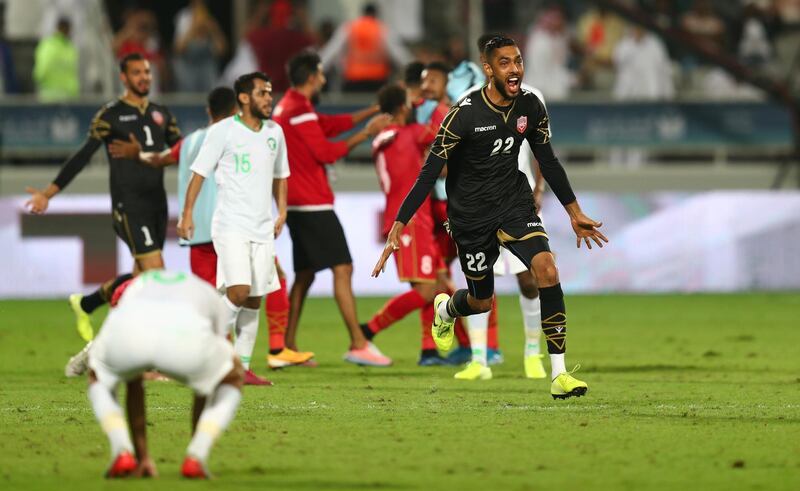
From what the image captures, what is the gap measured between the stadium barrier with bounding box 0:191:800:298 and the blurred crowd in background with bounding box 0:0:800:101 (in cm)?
291

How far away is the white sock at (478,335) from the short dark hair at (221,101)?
240 cm

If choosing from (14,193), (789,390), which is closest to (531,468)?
(789,390)

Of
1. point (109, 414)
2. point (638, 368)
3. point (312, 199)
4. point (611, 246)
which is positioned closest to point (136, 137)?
point (312, 199)

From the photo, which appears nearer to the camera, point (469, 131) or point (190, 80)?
point (469, 131)

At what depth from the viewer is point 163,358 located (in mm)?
7047

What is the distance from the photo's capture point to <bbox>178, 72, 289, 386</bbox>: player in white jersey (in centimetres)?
1155

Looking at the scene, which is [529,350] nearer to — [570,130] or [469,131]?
[469,131]

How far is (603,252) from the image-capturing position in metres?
20.5

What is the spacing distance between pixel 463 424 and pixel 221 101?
3775 mm

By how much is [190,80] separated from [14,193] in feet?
9.84

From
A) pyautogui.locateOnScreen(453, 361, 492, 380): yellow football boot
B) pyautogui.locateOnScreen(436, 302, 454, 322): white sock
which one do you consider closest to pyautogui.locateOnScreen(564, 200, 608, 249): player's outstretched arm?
pyautogui.locateOnScreen(436, 302, 454, 322): white sock

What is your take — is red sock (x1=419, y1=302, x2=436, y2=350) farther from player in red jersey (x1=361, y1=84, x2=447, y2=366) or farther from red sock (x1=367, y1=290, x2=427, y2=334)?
red sock (x1=367, y1=290, x2=427, y2=334)

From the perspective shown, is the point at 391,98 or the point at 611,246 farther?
the point at 611,246

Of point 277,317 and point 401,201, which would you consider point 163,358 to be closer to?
point 277,317
